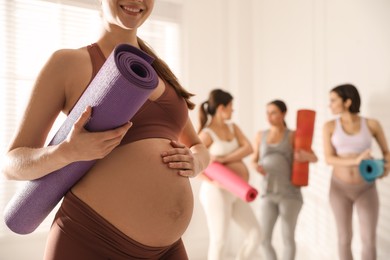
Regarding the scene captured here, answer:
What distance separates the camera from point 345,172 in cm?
281

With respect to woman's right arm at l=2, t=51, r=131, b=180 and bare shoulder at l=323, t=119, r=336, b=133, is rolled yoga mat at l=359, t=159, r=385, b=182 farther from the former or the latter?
woman's right arm at l=2, t=51, r=131, b=180

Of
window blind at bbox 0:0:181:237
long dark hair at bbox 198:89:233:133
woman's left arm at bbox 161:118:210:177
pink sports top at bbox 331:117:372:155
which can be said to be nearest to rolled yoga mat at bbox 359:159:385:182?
pink sports top at bbox 331:117:372:155

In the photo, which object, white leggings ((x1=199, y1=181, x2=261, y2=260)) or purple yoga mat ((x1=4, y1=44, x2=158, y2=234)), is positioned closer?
purple yoga mat ((x1=4, y1=44, x2=158, y2=234))

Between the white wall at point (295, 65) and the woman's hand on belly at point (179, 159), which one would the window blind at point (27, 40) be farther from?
the woman's hand on belly at point (179, 159)

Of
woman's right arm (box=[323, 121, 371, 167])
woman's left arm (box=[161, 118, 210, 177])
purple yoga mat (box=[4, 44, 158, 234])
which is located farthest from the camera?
woman's right arm (box=[323, 121, 371, 167])

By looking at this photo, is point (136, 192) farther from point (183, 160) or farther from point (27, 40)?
point (27, 40)

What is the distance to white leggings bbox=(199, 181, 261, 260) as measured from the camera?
2.82 m

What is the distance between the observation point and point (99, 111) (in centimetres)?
67

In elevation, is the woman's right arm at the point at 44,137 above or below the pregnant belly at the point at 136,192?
above

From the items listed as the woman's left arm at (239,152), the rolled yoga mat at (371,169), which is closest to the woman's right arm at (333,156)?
the rolled yoga mat at (371,169)

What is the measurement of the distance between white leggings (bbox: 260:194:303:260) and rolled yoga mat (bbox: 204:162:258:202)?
50cm

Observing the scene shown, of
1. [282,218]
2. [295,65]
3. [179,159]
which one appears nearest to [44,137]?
[179,159]

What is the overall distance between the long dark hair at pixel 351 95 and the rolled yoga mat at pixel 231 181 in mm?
1025

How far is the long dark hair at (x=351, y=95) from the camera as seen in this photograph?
2838 mm
